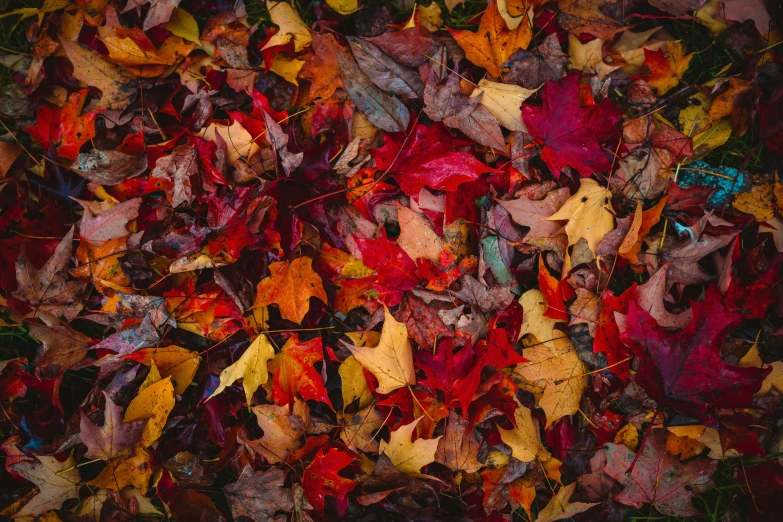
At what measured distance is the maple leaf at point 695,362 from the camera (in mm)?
1592

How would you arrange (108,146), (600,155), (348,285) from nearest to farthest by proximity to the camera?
(600,155) < (348,285) < (108,146)

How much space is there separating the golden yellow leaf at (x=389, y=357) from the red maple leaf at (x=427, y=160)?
471 millimetres

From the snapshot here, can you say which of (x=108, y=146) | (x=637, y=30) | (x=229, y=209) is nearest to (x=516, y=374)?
(x=229, y=209)

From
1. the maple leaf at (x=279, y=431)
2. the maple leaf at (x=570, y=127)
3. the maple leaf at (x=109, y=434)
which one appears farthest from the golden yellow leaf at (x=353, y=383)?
Answer: the maple leaf at (x=570, y=127)

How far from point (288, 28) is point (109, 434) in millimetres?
1588

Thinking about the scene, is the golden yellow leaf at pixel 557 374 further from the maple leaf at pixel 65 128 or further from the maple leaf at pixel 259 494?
the maple leaf at pixel 65 128

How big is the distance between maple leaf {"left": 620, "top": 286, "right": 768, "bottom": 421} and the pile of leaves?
11 millimetres

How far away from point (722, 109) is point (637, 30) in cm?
43

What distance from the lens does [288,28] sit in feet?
6.17

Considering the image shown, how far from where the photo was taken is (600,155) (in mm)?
1705

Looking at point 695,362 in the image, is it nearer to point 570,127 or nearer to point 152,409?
point 570,127

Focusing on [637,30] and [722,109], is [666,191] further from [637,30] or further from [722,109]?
[637,30]

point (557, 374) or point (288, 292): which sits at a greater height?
point (288, 292)

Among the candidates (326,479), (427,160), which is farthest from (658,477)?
(427,160)
